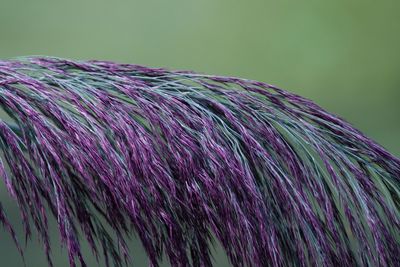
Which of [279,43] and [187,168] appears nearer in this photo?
[187,168]

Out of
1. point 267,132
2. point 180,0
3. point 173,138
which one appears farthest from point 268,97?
point 180,0

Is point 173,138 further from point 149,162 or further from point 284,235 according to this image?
point 284,235

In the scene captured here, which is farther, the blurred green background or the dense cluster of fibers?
the blurred green background

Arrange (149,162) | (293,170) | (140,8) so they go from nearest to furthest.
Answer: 1. (149,162)
2. (293,170)
3. (140,8)

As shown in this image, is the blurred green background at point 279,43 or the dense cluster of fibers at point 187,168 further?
the blurred green background at point 279,43
